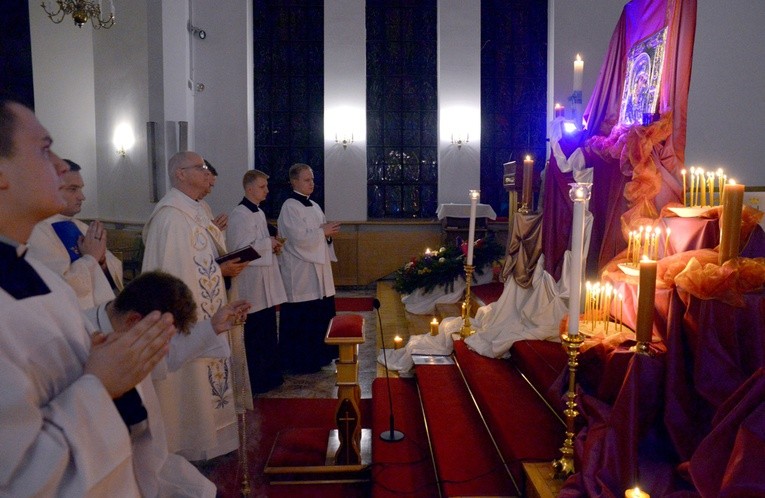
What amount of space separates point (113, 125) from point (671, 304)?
32.8 ft

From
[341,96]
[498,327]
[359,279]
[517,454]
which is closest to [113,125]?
[341,96]

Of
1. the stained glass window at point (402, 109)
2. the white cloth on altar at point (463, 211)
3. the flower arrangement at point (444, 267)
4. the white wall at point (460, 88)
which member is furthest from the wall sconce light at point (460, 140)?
the flower arrangement at point (444, 267)

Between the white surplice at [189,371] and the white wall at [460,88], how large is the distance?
7880 mm

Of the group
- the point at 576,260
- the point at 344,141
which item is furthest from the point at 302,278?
the point at 344,141

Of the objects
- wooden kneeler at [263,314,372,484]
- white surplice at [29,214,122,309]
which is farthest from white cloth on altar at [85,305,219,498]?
wooden kneeler at [263,314,372,484]

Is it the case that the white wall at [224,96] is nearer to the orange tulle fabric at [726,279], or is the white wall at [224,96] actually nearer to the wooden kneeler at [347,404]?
the wooden kneeler at [347,404]

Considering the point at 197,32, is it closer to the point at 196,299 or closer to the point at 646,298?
the point at 196,299

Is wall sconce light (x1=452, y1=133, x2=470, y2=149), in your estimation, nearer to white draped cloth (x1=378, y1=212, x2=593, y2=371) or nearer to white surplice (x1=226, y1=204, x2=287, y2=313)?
white draped cloth (x1=378, y1=212, x2=593, y2=371)

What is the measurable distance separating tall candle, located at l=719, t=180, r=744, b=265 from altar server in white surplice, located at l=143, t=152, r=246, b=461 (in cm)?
311

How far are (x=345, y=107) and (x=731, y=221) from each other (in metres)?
9.14

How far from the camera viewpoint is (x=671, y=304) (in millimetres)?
2822

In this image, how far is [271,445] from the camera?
13.5 feet

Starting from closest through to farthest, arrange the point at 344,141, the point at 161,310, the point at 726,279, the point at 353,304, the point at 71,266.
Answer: the point at 161,310 < the point at 726,279 < the point at 71,266 < the point at 353,304 < the point at 344,141

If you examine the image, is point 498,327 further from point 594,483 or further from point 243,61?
point 243,61
